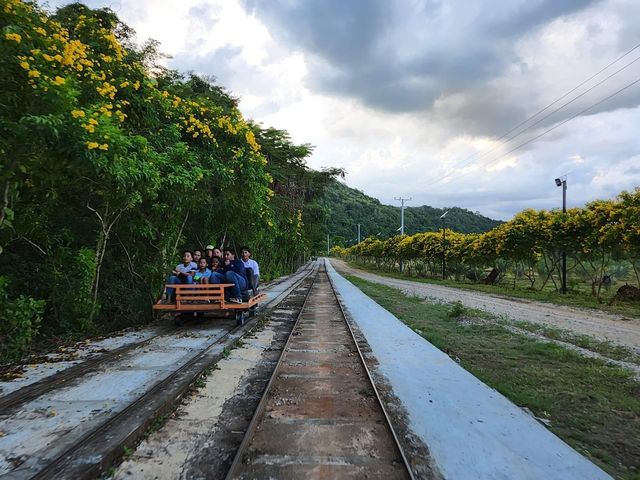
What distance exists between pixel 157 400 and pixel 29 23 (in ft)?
17.6

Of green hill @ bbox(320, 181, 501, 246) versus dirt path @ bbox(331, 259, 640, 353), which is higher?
green hill @ bbox(320, 181, 501, 246)

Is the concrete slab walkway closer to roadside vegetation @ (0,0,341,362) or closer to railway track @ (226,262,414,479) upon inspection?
railway track @ (226,262,414,479)

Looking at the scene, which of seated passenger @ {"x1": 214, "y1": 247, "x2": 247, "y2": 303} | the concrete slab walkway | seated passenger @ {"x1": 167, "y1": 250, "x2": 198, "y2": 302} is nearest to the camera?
the concrete slab walkway

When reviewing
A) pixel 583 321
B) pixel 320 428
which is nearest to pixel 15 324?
pixel 320 428

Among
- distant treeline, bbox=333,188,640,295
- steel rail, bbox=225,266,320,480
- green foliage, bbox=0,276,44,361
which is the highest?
distant treeline, bbox=333,188,640,295

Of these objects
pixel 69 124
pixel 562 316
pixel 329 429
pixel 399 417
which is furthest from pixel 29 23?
pixel 562 316

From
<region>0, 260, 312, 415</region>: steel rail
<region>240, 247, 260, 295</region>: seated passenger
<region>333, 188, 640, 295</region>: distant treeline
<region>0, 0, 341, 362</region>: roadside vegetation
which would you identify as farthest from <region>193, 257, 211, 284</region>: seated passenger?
<region>333, 188, 640, 295</region>: distant treeline

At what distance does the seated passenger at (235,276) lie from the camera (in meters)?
10.3

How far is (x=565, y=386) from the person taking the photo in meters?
6.33

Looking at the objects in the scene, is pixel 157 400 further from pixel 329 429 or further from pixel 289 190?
pixel 289 190

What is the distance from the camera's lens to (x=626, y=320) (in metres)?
14.7

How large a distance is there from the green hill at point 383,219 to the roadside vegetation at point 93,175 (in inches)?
3090

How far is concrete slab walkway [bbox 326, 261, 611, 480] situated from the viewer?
3674 mm

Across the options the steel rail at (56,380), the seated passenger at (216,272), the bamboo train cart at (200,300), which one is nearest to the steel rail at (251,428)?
the steel rail at (56,380)
